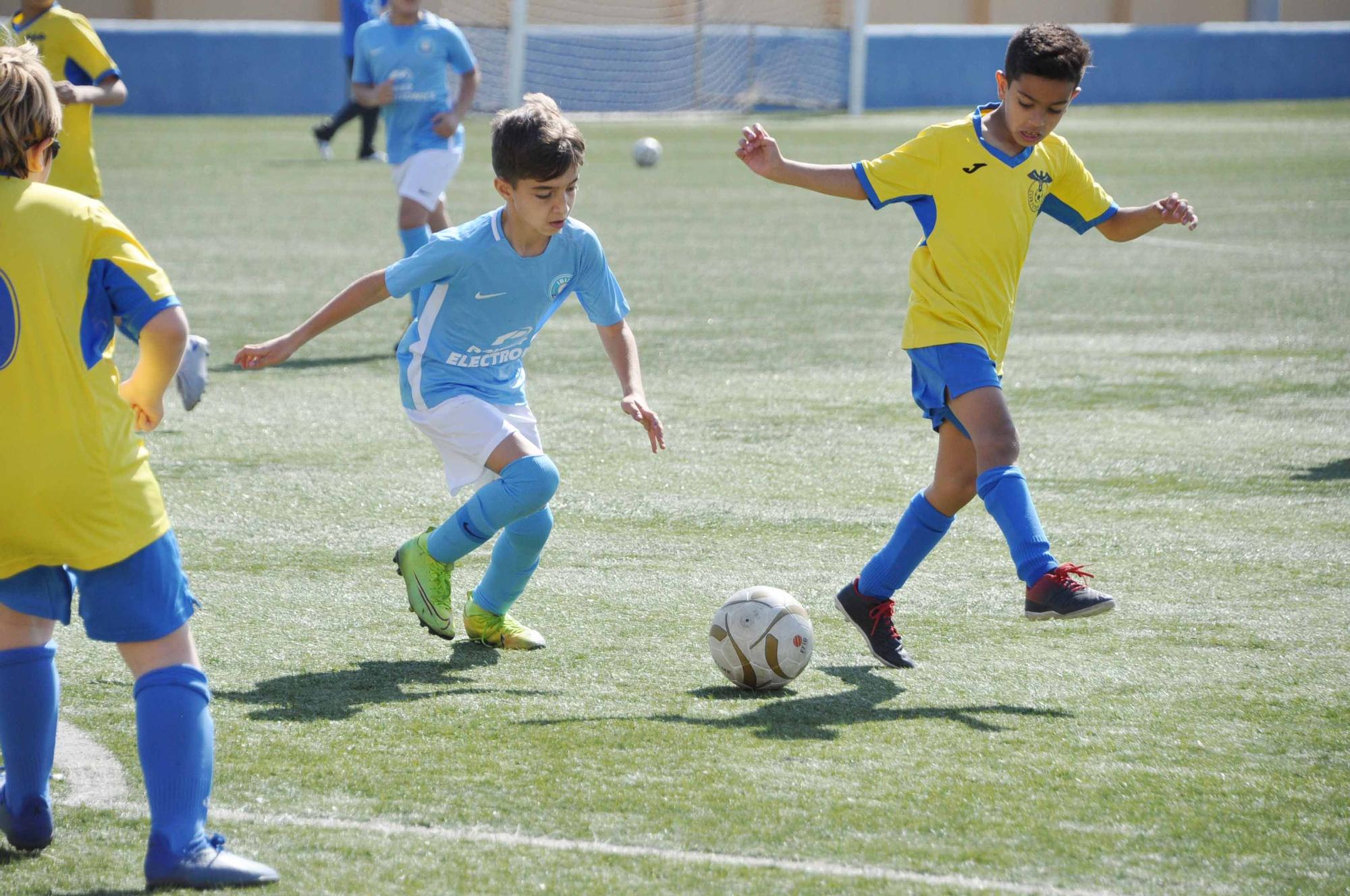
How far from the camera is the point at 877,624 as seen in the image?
4535 mm

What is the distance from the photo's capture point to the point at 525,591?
17.0 feet

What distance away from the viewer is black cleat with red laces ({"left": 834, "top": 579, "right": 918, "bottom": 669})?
177 inches

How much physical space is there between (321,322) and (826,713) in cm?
162

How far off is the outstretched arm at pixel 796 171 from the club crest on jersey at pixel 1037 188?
48 centimetres

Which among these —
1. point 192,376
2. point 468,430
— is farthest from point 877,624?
point 192,376

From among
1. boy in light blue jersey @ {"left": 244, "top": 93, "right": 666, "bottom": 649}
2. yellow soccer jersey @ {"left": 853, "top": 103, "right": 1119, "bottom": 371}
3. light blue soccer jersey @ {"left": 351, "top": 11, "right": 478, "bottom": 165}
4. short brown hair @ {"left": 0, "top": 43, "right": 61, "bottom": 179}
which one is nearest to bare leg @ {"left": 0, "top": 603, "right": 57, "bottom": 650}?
short brown hair @ {"left": 0, "top": 43, "right": 61, "bottom": 179}

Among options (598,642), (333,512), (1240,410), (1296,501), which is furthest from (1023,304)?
(598,642)

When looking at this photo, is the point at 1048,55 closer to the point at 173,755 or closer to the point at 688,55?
the point at 173,755

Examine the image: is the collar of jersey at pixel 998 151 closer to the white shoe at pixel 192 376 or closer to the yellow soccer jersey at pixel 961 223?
the yellow soccer jersey at pixel 961 223

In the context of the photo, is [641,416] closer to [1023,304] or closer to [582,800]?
[582,800]

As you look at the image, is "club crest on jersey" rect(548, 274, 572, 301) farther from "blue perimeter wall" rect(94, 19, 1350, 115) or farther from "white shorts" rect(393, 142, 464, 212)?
"blue perimeter wall" rect(94, 19, 1350, 115)

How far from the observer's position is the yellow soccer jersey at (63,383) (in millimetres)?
2855

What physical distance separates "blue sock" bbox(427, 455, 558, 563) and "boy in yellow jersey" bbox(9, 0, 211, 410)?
13.5 feet

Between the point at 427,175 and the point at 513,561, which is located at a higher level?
the point at 427,175
